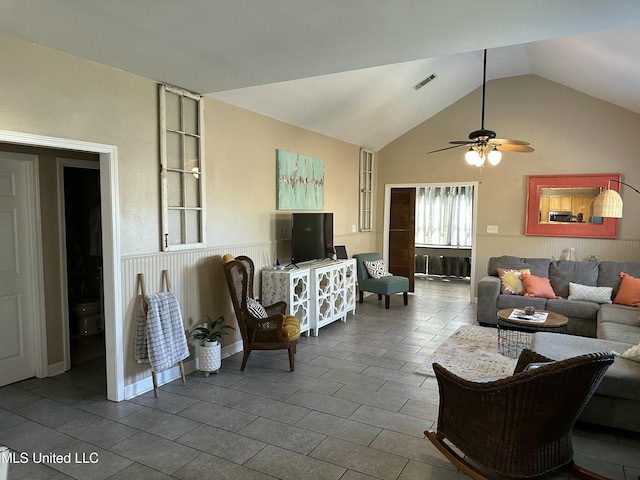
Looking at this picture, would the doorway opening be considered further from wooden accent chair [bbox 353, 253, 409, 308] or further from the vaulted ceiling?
wooden accent chair [bbox 353, 253, 409, 308]

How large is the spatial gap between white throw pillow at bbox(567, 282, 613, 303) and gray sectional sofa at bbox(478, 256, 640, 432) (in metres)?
0.14

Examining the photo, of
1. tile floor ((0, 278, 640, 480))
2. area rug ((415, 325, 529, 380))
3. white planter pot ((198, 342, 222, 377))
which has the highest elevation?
white planter pot ((198, 342, 222, 377))

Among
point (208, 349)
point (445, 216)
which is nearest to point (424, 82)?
point (445, 216)

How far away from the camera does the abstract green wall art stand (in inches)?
209

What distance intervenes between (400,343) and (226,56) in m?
3.56

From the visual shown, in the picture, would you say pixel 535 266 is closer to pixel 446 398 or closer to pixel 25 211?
pixel 446 398

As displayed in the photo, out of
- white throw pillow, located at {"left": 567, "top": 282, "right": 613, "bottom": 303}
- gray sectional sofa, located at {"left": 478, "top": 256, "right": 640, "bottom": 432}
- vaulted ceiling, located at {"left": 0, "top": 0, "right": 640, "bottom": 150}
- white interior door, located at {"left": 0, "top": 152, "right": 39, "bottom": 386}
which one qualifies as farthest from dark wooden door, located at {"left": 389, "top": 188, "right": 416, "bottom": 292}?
white interior door, located at {"left": 0, "top": 152, "right": 39, "bottom": 386}

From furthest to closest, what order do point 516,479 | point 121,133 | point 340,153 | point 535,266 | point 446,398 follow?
point 340,153
point 535,266
point 121,133
point 446,398
point 516,479

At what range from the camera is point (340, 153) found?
269 inches

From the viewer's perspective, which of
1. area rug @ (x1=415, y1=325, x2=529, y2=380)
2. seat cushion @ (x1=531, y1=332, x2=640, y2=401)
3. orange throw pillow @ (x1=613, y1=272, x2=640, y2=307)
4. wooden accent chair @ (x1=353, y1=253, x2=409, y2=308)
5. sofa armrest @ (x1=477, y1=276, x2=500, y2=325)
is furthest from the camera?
wooden accent chair @ (x1=353, y1=253, x2=409, y2=308)

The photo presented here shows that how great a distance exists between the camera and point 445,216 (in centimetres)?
1015

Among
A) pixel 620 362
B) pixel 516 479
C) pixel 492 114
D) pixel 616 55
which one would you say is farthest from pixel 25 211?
pixel 492 114

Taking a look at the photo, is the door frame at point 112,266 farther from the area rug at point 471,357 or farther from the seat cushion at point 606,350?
the seat cushion at point 606,350

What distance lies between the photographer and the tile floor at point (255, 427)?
2527 millimetres
